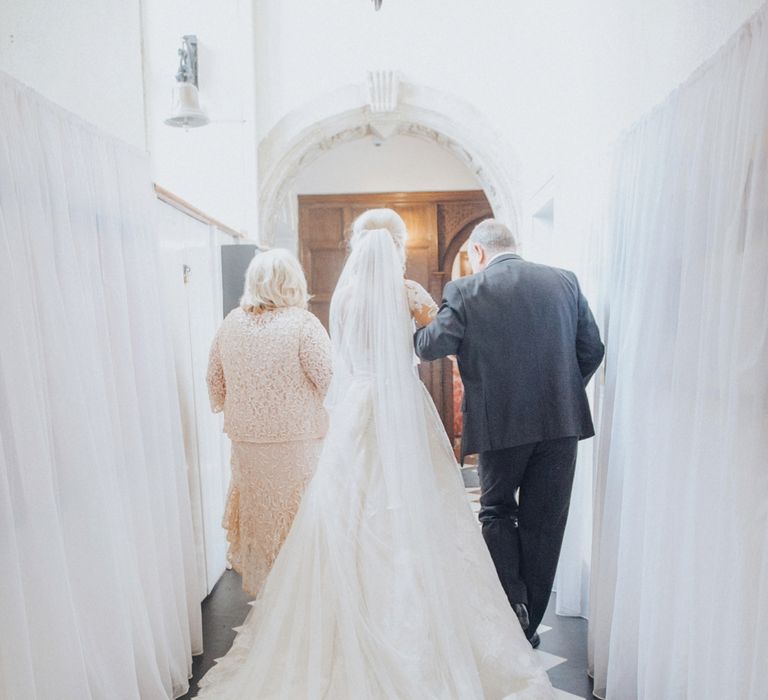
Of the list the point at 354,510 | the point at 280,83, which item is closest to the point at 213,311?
the point at 354,510

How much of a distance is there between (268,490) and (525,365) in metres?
1.11

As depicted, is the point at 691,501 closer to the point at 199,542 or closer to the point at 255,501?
the point at 255,501

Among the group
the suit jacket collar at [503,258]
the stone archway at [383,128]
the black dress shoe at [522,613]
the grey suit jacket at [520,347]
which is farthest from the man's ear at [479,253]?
the stone archway at [383,128]

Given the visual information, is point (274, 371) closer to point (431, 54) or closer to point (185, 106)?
point (185, 106)

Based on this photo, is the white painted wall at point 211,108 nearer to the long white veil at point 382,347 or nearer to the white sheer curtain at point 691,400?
the long white veil at point 382,347

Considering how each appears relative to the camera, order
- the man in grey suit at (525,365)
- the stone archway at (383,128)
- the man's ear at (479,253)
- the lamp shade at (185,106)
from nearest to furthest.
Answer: the man in grey suit at (525,365) → the man's ear at (479,253) → the lamp shade at (185,106) → the stone archway at (383,128)

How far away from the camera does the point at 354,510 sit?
196 centimetres

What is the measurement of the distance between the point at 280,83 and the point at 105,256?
2.85 meters

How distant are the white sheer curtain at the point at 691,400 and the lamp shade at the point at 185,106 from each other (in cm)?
250

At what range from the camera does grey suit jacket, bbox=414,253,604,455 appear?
2.16 metres

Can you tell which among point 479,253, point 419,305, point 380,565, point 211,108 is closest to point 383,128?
point 211,108

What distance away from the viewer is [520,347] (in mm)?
2170

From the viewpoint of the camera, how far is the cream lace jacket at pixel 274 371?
224cm

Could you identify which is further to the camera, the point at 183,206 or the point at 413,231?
the point at 413,231
